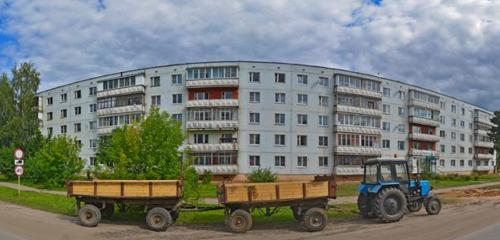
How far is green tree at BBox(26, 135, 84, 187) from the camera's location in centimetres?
3853

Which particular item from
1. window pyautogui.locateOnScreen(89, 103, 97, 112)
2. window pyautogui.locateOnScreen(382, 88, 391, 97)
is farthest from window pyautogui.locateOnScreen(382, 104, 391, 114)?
window pyautogui.locateOnScreen(89, 103, 97, 112)

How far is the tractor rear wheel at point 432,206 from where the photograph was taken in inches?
758

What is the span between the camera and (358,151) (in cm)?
6050

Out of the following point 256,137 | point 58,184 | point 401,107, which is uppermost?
point 401,107

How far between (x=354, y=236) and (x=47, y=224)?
1037cm

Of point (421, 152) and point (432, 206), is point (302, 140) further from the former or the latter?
point (432, 206)

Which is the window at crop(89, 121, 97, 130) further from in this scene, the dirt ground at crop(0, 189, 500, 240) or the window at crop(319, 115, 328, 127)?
the dirt ground at crop(0, 189, 500, 240)

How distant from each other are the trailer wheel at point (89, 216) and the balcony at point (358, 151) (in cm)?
4610


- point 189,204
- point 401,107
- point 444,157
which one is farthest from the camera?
point 444,157

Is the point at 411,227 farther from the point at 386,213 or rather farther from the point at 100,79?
the point at 100,79

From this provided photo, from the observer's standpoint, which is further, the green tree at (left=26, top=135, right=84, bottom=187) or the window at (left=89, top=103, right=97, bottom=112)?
the window at (left=89, top=103, right=97, bottom=112)

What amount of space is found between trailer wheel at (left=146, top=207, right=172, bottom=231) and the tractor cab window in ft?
26.9

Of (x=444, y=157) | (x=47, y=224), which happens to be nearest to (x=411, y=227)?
(x=47, y=224)

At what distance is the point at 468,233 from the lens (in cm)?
1388
